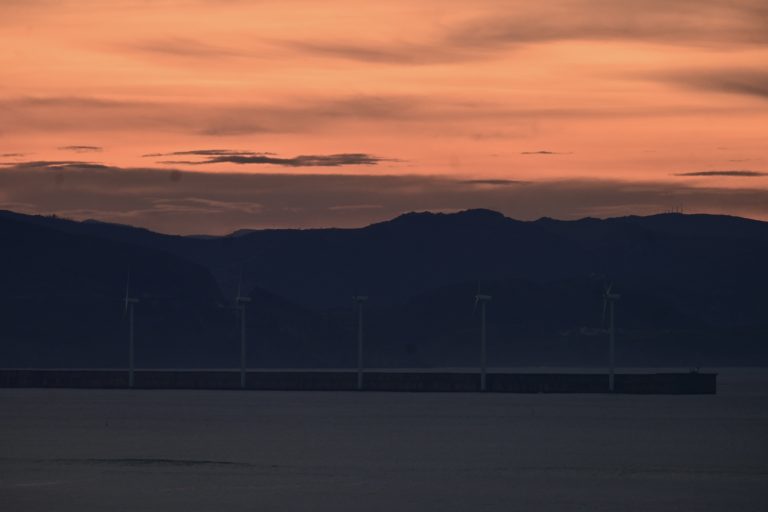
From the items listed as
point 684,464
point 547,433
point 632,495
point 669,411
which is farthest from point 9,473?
point 669,411

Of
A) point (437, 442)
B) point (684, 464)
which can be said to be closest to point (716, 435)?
point (437, 442)

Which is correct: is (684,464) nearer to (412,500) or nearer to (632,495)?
(632,495)

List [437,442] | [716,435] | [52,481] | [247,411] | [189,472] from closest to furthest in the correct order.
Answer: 1. [52,481]
2. [189,472]
3. [437,442]
4. [716,435]
5. [247,411]

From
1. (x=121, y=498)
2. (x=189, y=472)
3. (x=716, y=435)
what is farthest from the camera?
(x=716, y=435)

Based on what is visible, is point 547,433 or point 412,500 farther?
point 547,433

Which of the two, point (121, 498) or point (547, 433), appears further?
point (547, 433)

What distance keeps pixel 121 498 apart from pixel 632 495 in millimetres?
21279

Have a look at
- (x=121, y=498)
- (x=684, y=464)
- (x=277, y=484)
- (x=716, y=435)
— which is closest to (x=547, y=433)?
(x=716, y=435)

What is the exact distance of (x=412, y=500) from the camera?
6662 centimetres

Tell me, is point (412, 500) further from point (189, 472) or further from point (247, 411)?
point (247, 411)

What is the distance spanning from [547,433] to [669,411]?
169 ft

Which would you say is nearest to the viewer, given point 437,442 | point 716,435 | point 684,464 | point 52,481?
point 52,481

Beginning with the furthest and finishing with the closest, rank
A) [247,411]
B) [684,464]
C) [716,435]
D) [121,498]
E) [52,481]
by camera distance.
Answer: [247,411]
[716,435]
[684,464]
[52,481]
[121,498]

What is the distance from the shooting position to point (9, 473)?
256 feet
